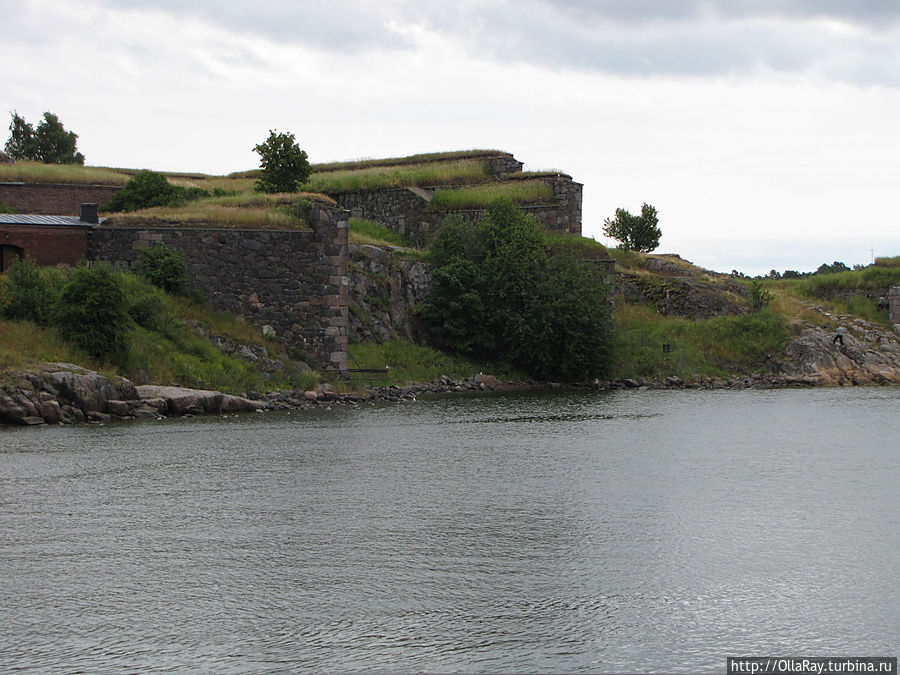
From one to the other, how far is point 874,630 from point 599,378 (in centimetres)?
3154

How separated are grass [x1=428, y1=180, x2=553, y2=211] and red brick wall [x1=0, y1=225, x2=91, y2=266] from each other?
19.6 meters

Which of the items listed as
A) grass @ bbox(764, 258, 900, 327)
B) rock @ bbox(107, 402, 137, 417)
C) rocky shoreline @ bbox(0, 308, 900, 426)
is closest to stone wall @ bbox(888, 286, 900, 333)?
grass @ bbox(764, 258, 900, 327)

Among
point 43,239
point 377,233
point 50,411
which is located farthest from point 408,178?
point 50,411

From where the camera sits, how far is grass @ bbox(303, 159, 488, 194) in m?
52.6

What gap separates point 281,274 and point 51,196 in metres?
17.4

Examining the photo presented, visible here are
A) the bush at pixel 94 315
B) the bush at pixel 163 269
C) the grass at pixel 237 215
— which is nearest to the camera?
the bush at pixel 94 315

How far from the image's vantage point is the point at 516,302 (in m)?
41.8

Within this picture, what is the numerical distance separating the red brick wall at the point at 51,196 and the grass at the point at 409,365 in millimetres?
16046

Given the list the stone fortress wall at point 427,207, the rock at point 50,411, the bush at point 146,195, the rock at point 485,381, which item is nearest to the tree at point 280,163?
the bush at point 146,195

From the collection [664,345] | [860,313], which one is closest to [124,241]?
[664,345]

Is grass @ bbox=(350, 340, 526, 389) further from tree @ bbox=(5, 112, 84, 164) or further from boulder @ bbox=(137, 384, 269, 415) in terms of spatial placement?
tree @ bbox=(5, 112, 84, 164)

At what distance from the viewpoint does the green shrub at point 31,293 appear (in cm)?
2873

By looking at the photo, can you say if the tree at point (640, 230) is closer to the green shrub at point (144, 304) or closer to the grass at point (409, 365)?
the grass at point (409, 365)

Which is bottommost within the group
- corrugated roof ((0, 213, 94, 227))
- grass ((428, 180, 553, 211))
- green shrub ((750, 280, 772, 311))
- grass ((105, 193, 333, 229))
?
green shrub ((750, 280, 772, 311))
